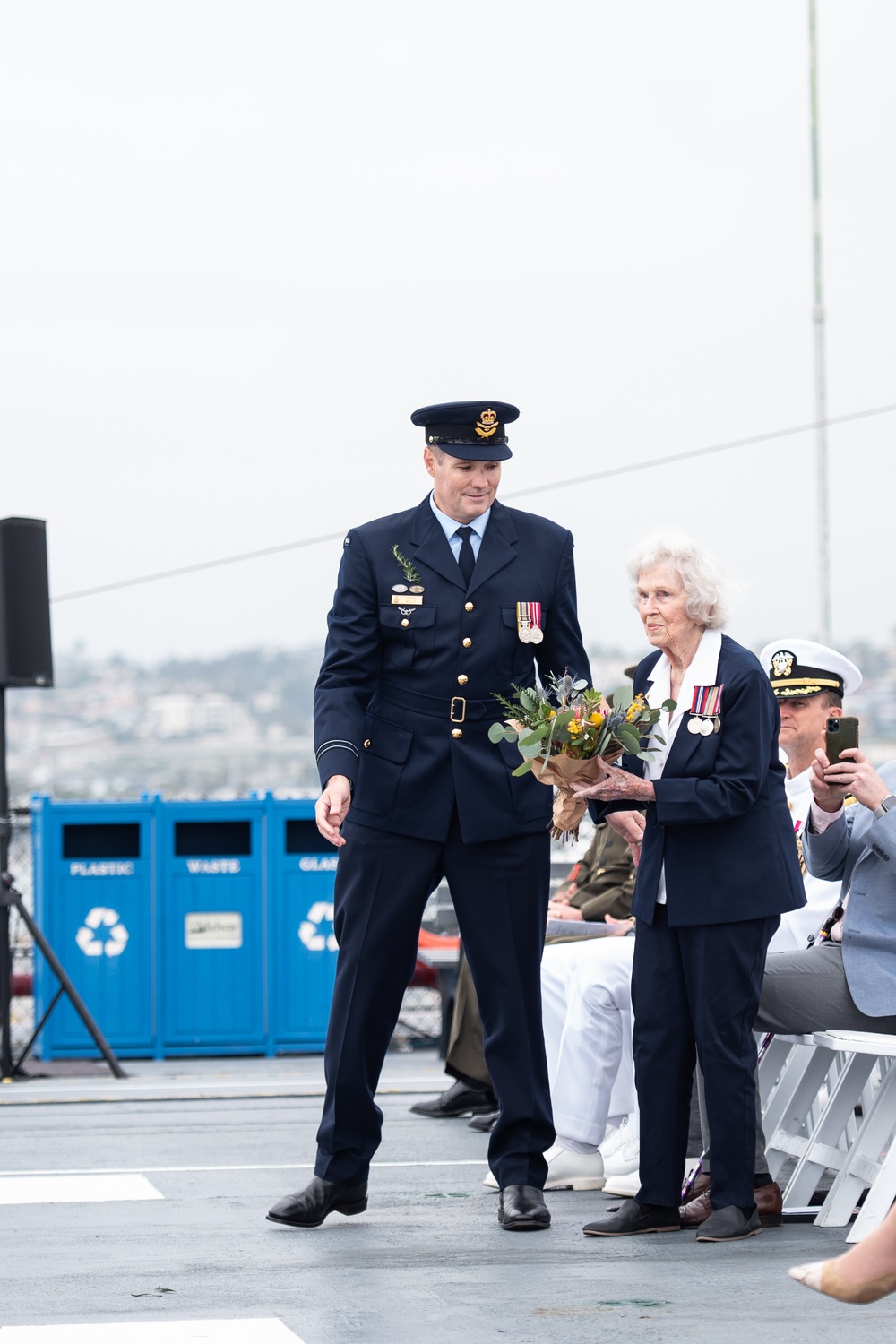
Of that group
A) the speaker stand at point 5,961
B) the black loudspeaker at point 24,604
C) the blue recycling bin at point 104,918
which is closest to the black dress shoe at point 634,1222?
the speaker stand at point 5,961

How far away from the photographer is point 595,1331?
332cm

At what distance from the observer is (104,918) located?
9.36 metres

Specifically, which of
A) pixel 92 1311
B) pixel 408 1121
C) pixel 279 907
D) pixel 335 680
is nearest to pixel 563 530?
pixel 335 680

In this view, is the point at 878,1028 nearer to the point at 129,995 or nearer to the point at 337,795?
the point at 337,795

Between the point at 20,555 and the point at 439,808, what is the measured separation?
4.47m

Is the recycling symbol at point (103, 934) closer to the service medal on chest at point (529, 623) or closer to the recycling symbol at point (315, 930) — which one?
the recycling symbol at point (315, 930)

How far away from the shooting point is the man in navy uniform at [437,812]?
438cm

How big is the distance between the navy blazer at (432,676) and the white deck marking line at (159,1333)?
133 cm

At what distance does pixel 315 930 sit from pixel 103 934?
1.06 metres

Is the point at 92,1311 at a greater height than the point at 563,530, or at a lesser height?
lesser

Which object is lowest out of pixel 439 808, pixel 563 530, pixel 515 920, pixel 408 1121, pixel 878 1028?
pixel 408 1121

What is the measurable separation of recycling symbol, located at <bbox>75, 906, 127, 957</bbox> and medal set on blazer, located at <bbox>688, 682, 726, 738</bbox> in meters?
5.56

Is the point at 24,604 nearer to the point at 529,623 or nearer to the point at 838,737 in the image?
the point at 529,623

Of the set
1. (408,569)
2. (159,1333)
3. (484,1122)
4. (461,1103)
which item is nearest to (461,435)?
(408,569)
